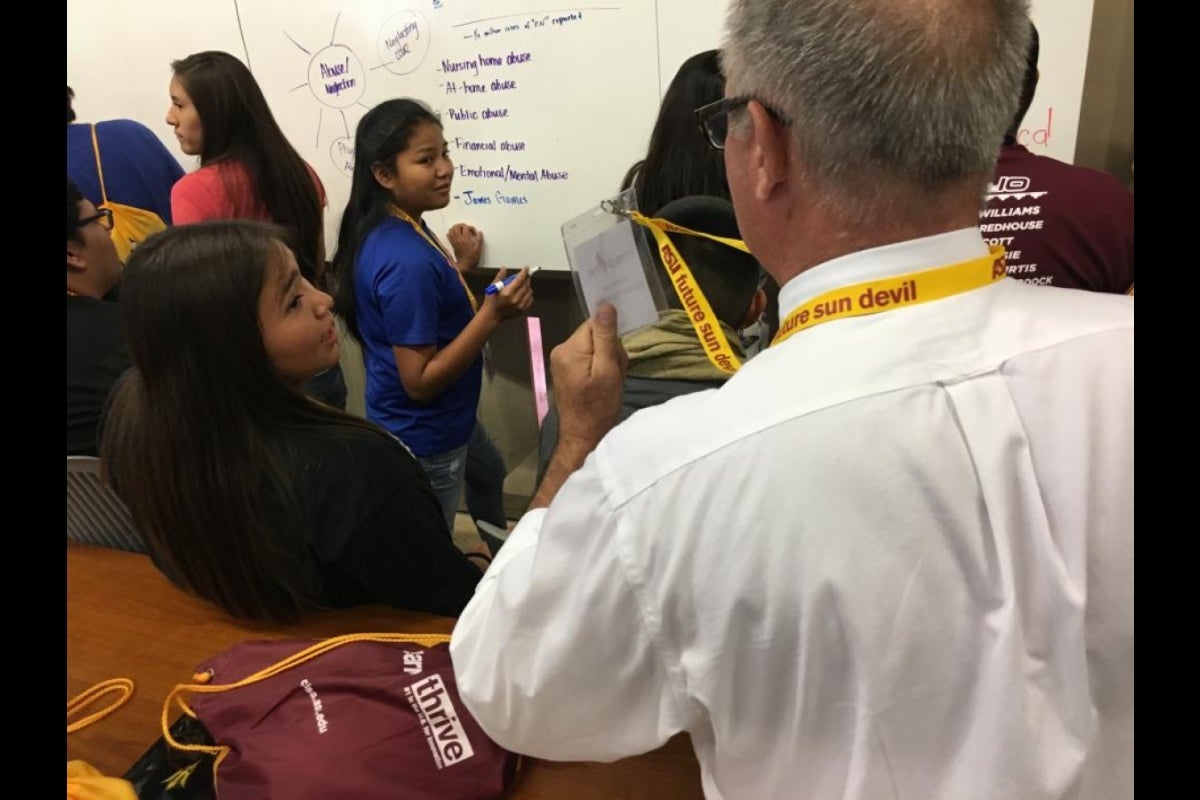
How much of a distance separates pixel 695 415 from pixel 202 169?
6.74 feet

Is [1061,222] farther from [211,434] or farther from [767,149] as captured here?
[211,434]

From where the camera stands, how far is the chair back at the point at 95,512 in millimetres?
1245

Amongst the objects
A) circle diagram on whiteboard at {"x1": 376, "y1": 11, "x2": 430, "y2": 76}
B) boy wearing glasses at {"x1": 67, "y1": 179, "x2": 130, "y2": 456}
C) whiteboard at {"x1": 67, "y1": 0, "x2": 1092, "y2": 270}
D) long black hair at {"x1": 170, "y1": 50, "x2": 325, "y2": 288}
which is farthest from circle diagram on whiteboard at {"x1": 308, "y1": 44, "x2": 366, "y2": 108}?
boy wearing glasses at {"x1": 67, "y1": 179, "x2": 130, "y2": 456}

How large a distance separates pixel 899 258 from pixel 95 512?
1.29m

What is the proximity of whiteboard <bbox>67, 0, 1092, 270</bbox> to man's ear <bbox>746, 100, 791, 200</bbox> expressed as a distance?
1.49 m

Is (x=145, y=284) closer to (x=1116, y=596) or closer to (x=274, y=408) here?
(x=274, y=408)

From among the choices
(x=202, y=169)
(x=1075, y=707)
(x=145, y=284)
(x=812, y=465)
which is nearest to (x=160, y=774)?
(x=145, y=284)

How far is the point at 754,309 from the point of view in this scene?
116 centimetres

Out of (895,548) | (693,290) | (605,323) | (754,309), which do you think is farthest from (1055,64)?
(895,548)

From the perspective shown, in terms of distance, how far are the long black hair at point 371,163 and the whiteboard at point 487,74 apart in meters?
0.48

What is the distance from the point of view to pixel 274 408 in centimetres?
113

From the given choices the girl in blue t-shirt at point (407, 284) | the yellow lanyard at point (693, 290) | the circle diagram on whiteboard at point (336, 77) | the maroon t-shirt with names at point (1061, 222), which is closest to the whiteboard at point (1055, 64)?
the maroon t-shirt with names at point (1061, 222)

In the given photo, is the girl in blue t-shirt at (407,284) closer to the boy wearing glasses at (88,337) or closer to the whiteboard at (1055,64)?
the boy wearing glasses at (88,337)

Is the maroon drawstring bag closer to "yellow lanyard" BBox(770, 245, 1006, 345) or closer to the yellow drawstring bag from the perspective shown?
the yellow drawstring bag
